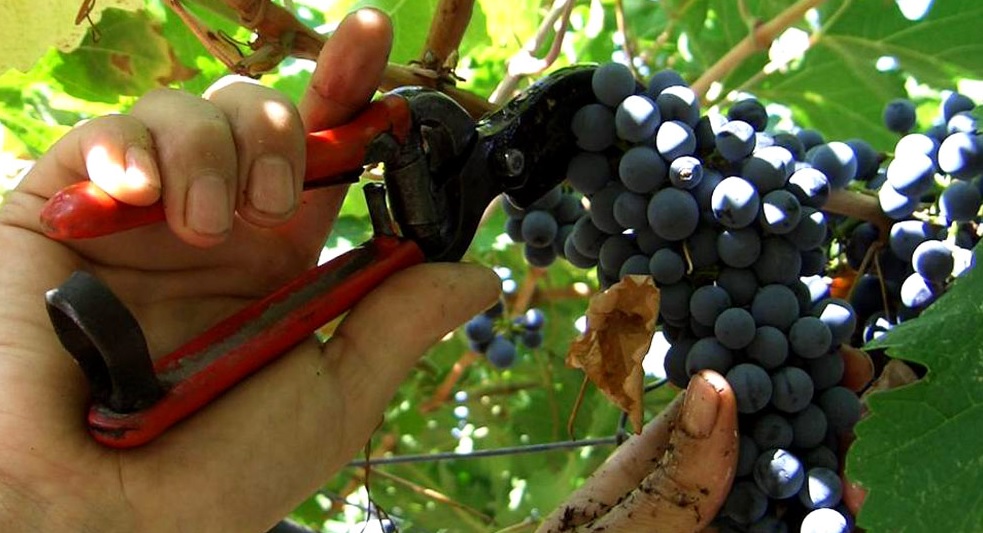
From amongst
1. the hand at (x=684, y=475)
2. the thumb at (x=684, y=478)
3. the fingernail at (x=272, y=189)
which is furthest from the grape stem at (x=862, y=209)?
the fingernail at (x=272, y=189)

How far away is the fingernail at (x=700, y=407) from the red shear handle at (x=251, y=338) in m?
0.27

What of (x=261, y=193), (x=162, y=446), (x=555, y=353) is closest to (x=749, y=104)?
(x=261, y=193)

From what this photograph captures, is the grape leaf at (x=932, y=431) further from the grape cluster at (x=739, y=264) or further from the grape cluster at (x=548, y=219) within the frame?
the grape cluster at (x=548, y=219)

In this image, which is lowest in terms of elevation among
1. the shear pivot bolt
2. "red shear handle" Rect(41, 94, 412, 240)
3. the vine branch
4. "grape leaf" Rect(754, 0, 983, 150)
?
"grape leaf" Rect(754, 0, 983, 150)

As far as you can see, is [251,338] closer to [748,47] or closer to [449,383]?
[748,47]

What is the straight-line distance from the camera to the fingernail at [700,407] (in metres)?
0.98

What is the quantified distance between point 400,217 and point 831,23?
112cm

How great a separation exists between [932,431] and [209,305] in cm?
62

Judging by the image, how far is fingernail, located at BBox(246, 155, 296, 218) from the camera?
0.79 m

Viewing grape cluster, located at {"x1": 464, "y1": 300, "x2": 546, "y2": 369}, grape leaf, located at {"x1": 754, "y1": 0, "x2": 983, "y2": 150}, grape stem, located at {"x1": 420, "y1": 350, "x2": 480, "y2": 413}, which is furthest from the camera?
grape stem, located at {"x1": 420, "y1": 350, "x2": 480, "y2": 413}

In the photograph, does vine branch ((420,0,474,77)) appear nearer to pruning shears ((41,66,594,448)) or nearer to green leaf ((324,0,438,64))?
pruning shears ((41,66,594,448))

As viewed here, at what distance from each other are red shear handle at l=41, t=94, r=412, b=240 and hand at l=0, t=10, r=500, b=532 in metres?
0.01

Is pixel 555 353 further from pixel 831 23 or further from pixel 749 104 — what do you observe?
pixel 749 104

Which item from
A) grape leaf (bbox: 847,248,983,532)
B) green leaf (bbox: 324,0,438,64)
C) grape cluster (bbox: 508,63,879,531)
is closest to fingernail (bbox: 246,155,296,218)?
grape cluster (bbox: 508,63,879,531)
